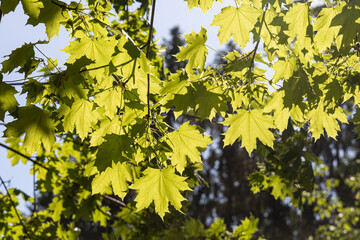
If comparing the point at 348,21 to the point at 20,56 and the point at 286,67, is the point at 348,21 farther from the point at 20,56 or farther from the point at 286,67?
the point at 20,56

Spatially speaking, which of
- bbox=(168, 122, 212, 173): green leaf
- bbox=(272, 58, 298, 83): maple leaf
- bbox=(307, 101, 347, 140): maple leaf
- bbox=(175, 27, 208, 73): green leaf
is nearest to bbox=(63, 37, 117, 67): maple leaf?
bbox=(175, 27, 208, 73): green leaf

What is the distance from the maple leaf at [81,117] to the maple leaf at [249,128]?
0.89 metres

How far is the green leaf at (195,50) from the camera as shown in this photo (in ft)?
7.36

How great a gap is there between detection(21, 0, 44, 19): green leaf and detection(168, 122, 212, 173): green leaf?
97 cm

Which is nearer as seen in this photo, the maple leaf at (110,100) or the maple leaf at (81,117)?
the maple leaf at (110,100)

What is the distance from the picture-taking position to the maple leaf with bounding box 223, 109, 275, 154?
227 cm

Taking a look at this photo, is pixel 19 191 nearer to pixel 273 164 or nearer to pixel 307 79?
pixel 273 164

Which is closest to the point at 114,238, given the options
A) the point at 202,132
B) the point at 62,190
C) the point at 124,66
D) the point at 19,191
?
the point at 62,190

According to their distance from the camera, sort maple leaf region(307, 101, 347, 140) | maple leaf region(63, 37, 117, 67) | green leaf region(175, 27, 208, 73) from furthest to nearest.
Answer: maple leaf region(307, 101, 347, 140) < green leaf region(175, 27, 208, 73) < maple leaf region(63, 37, 117, 67)

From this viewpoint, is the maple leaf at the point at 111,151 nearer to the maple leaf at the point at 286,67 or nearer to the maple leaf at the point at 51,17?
the maple leaf at the point at 51,17

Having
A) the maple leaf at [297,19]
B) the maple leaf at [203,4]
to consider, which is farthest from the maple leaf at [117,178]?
the maple leaf at [297,19]

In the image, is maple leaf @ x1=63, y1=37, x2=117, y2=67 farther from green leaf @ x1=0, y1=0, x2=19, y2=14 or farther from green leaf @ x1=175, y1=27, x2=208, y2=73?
green leaf @ x1=175, y1=27, x2=208, y2=73

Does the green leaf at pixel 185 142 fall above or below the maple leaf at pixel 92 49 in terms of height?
below

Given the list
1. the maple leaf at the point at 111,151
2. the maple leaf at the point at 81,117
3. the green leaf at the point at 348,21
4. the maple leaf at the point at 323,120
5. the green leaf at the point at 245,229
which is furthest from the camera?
the green leaf at the point at 245,229
